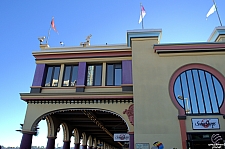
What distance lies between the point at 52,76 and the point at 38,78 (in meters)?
0.99

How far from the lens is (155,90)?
1181 cm

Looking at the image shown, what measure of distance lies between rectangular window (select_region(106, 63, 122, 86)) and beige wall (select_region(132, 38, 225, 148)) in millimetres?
2285

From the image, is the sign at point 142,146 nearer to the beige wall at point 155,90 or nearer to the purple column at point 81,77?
the beige wall at point 155,90

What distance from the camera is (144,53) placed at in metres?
12.9

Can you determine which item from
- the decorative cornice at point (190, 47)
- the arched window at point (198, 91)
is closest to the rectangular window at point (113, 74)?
the decorative cornice at point (190, 47)

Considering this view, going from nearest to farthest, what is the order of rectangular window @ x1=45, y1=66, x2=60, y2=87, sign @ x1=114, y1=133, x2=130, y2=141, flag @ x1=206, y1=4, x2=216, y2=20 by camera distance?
sign @ x1=114, y1=133, x2=130, y2=141
flag @ x1=206, y1=4, x2=216, y2=20
rectangular window @ x1=45, y1=66, x2=60, y2=87

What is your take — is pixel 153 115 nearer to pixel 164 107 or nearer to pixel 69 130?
pixel 164 107

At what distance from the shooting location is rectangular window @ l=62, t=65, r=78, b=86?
14781 millimetres

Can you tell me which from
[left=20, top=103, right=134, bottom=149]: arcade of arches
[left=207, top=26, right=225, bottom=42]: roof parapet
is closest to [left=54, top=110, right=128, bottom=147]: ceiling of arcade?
[left=20, top=103, right=134, bottom=149]: arcade of arches

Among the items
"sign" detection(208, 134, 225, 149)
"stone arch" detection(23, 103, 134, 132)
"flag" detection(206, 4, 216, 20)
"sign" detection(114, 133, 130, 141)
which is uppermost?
"flag" detection(206, 4, 216, 20)

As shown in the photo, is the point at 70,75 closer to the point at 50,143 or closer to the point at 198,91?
the point at 50,143

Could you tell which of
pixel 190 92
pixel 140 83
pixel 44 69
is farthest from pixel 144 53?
pixel 44 69

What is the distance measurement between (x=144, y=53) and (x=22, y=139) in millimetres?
9551

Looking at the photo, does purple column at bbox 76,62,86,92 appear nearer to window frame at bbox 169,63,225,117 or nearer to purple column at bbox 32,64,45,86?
purple column at bbox 32,64,45,86
